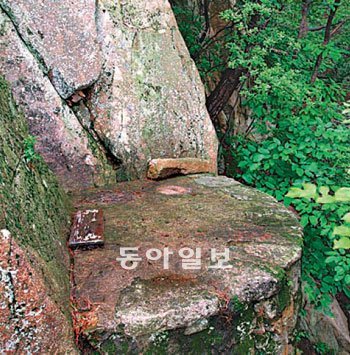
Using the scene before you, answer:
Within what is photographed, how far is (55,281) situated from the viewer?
177 cm

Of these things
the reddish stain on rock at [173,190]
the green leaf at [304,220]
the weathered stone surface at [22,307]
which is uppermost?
the weathered stone surface at [22,307]

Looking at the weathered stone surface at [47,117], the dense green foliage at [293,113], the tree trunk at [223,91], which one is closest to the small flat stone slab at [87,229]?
the weathered stone surface at [47,117]

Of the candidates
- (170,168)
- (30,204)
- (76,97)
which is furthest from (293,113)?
(30,204)

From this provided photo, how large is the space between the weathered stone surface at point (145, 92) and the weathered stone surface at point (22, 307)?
2137mm

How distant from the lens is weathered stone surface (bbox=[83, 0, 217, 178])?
3.61 meters

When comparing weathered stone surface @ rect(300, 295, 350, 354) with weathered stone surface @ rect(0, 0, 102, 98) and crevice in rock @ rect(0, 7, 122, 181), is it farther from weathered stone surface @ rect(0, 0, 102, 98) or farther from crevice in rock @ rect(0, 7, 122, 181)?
weathered stone surface @ rect(0, 0, 102, 98)

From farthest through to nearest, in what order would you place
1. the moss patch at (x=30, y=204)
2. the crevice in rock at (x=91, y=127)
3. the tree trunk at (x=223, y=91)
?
the tree trunk at (x=223, y=91), the crevice in rock at (x=91, y=127), the moss patch at (x=30, y=204)

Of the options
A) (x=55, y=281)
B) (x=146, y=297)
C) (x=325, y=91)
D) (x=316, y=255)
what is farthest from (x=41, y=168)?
(x=325, y=91)

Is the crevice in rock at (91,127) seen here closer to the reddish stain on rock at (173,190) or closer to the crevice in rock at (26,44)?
the crevice in rock at (26,44)

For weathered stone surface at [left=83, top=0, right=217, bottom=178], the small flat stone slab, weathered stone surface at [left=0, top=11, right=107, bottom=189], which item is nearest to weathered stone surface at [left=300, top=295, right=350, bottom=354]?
weathered stone surface at [left=83, top=0, right=217, bottom=178]

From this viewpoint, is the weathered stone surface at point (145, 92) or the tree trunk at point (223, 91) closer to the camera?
the weathered stone surface at point (145, 92)

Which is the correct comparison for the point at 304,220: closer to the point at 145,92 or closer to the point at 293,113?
the point at 293,113

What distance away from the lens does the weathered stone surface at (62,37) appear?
326 cm

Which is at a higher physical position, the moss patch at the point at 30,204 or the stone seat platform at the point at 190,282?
the moss patch at the point at 30,204
